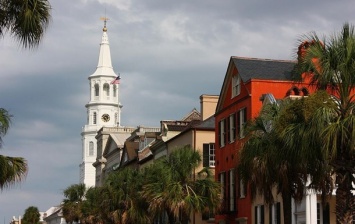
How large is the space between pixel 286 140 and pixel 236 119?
27.1 metres

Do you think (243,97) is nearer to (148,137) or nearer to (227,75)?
(227,75)

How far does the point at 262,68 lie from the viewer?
56750 mm

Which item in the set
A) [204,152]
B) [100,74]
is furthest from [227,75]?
[100,74]

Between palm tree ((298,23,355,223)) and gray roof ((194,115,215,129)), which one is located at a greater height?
gray roof ((194,115,215,129))

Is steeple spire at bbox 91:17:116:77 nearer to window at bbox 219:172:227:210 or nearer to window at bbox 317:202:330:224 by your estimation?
window at bbox 219:172:227:210

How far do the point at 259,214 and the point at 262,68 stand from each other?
1129 centimetres

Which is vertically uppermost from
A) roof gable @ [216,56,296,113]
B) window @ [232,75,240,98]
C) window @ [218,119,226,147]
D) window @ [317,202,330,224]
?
roof gable @ [216,56,296,113]

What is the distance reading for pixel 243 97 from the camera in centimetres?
5403

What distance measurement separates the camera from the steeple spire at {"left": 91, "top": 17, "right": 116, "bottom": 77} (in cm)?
18625

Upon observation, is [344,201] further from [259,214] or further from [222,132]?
[222,132]

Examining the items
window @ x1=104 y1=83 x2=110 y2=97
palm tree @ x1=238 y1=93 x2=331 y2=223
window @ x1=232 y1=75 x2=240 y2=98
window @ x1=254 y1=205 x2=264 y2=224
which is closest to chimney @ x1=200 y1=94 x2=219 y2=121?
window @ x1=232 y1=75 x2=240 y2=98

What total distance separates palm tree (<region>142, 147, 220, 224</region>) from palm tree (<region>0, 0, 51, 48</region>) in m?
31.2

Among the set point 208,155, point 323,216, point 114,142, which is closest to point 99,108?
point 114,142

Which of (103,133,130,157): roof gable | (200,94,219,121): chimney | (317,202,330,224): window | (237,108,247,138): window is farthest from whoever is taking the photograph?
(103,133,130,157): roof gable
